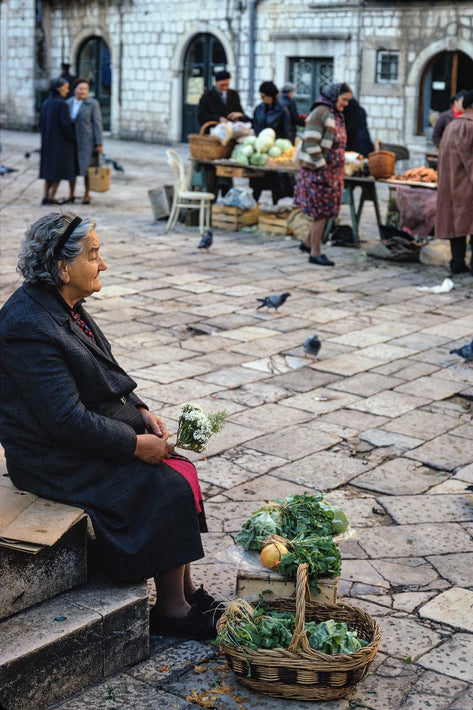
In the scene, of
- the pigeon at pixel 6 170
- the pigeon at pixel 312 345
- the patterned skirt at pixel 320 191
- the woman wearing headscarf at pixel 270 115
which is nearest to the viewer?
the pigeon at pixel 312 345

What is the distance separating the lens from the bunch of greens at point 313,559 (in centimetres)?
330

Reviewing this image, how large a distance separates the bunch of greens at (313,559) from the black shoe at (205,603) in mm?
329

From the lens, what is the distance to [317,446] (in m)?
5.34

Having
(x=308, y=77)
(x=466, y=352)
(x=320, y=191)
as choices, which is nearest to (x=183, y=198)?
(x=320, y=191)

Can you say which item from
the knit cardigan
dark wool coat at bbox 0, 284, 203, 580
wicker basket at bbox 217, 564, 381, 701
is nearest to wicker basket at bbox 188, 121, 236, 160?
the knit cardigan

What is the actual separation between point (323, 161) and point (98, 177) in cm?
514

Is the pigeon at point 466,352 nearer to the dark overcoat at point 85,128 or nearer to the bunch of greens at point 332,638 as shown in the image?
the bunch of greens at point 332,638

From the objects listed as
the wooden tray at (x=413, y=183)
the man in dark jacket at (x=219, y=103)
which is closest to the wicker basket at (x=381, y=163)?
the wooden tray at (x=413, y=183)

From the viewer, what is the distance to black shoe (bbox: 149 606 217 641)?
134 inches

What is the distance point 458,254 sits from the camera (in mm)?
10188

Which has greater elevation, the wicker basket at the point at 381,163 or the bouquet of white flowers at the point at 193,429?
the wicker basket at the point at 381,163

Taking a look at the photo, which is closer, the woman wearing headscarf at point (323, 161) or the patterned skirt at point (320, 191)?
the woman wearing headscarf at point (323, 161)

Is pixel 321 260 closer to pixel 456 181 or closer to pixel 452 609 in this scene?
pixel 456 181

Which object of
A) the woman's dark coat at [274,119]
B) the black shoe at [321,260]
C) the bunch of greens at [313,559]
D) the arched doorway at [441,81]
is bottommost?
the bunch of greens at [313,559]
